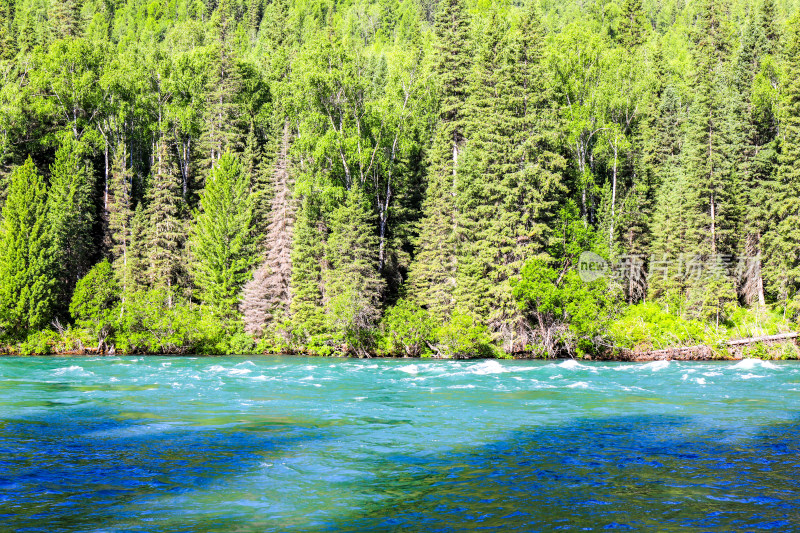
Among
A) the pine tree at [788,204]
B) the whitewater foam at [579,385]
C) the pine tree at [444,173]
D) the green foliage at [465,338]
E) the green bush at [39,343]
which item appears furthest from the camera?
the pine tree at [444,173]

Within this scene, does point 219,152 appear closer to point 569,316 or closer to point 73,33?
point 73,33

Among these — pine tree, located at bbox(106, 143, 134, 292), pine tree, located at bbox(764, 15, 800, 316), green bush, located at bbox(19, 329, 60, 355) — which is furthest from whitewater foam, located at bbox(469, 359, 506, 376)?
pine tree, located at bbox(106, 143, 134, 292)

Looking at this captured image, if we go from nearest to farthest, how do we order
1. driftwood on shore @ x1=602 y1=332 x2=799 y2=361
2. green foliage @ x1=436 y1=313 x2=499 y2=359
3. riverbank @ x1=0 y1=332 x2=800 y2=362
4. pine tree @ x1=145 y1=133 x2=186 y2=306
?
riverbank @ x1=0 y1=332 x2=800 y2=362, driftwood on shore @ x1=602 y1=332 x2=799 y2=361, green foliage @ x1=436 y1=313 x2=499 y2=359, pine tree @ x1=145 y1=133 x2=186 y2=306

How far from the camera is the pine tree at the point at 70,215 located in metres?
46.2

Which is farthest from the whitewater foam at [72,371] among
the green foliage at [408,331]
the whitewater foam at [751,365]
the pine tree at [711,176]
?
the pine tree at [711,176]

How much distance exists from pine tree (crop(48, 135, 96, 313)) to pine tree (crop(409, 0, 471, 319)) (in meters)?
23.9

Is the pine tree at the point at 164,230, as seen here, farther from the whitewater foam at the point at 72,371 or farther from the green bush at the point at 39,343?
the whitewater foam at the point at 72,371

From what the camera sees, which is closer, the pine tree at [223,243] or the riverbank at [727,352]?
the riverbank at [727,352]

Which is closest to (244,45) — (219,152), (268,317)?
(219,152)

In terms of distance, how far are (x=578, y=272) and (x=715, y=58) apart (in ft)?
109

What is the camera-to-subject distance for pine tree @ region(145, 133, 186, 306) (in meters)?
49.1

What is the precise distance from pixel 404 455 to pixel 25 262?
3856 centimetres

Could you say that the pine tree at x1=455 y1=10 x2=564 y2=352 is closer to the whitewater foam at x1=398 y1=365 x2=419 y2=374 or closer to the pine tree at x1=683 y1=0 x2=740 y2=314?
the whitewater foam at x1=398 y1=365 x2=419 y2=374

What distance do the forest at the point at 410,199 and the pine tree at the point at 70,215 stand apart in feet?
0.70
